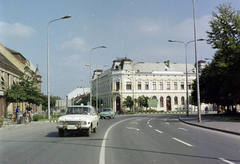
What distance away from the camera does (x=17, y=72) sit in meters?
43.4

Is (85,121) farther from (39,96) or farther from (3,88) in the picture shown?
(3,88)

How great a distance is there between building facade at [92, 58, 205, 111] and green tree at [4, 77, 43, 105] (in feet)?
152

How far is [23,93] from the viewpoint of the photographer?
3195cm

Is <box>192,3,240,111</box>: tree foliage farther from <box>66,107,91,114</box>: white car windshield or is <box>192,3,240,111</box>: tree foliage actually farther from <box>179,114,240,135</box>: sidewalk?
<box>66,107,91,114</box>: white car windshield

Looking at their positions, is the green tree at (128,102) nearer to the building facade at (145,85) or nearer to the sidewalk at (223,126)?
the building facade at (145,85)

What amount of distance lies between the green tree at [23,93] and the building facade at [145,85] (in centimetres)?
4638

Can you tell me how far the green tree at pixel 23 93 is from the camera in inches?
1247

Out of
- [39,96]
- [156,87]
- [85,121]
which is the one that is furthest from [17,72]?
[156,87]

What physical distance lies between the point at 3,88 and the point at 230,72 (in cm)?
2985

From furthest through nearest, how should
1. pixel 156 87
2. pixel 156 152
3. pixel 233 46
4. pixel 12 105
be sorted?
pixel 156 87, pixel 12 105, pixel 233 46, pixel 156 152

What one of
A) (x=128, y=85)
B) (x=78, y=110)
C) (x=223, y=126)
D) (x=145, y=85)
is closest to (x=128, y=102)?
(x=128, y=85)

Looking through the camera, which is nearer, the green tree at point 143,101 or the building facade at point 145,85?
the green tree at point 143,101

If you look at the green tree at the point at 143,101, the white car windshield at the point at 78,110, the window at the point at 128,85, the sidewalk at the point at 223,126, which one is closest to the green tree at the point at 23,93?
the white car windshield at the point at 78,110

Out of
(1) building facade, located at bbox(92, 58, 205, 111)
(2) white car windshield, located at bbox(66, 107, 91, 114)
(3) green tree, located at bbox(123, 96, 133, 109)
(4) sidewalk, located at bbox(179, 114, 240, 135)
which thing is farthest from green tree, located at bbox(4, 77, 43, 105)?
(1) building facade, located at bbox(92, 58, 205, 111)
